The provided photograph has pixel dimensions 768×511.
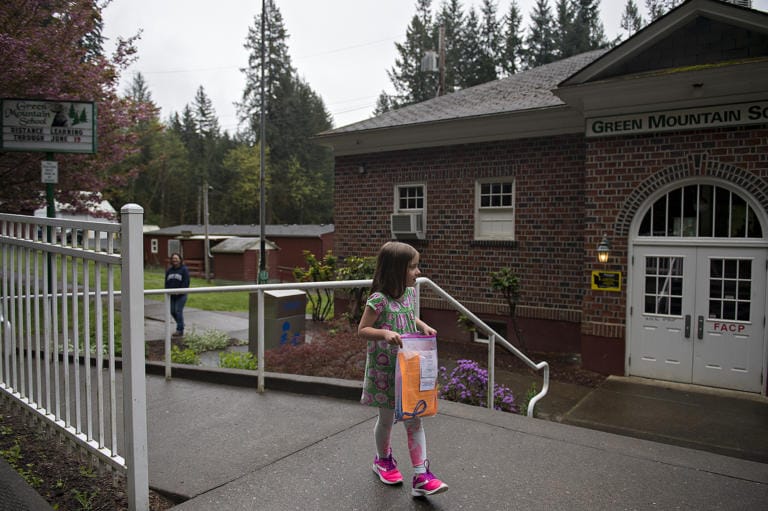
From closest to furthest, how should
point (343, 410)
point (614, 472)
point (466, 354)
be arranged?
point (614, 472)
point (343, 410)
point (466, 354)

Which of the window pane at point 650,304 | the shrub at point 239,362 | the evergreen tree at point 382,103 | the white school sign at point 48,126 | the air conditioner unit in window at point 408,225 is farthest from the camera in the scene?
the evergreen tree at point 382,103

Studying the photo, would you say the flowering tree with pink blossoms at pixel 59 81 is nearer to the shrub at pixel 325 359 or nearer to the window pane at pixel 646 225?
the shrub at pixel 325 359

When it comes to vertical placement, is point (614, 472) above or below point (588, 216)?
below

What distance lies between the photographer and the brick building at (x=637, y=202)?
844 cm

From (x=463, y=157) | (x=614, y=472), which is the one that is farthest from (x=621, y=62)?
(x=614, y=472)

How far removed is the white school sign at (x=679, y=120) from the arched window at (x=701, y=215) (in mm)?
982

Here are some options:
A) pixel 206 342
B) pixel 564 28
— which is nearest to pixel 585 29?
pixel 564 28

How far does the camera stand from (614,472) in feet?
11.8

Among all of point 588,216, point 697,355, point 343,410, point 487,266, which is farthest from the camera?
point 487,266

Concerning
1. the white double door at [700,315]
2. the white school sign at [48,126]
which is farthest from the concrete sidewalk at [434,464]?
the white double door at [700,315]

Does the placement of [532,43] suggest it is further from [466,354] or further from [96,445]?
[96,445]

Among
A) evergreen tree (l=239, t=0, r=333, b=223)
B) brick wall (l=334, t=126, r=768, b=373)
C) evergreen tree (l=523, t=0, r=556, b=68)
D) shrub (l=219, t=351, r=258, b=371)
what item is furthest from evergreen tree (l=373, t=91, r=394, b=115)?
shrub (l=219, t=351, r=258, b=371)

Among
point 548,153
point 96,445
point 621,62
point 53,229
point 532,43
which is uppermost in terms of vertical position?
A: point 532,43

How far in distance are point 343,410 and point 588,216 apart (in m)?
6.59
